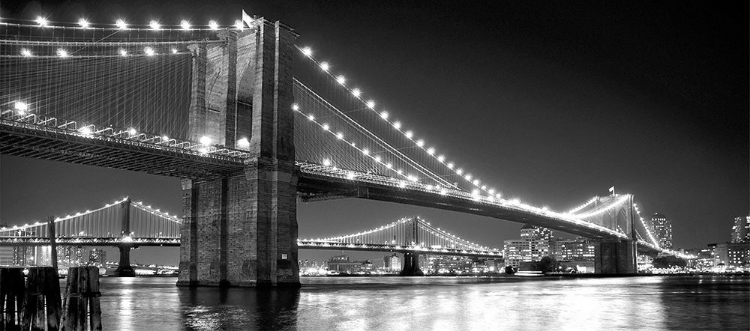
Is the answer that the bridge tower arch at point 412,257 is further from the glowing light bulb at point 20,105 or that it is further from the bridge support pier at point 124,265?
the glowing light bulb at point 20,105

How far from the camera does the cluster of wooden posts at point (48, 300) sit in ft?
44.7

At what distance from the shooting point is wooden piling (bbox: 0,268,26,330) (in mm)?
15273

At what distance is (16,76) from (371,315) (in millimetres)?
18366

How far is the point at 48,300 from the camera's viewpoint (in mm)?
14594

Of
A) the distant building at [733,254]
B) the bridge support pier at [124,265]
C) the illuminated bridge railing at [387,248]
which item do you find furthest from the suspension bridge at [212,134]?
the distant building at [733,254]

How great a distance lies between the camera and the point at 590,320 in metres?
17.6

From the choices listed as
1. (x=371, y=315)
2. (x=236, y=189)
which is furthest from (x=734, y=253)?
(x=371, y=315)

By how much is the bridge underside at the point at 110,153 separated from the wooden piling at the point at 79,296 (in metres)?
16.7

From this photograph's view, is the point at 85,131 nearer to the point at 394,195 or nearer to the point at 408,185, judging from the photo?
the point at 394,195

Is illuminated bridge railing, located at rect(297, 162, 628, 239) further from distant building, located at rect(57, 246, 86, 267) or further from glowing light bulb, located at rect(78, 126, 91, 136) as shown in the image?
distant building, located at rect(57, 246, 86, 267)

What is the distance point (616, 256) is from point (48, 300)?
97994 millimetres

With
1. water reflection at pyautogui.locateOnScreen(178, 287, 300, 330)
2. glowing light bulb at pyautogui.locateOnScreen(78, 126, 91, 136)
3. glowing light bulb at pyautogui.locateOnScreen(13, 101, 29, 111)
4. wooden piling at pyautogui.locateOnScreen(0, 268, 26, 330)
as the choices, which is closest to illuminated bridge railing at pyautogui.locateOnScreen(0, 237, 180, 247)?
glowing light bulb at pyautogui.locateOnScreen(78, 126, 91, 136)

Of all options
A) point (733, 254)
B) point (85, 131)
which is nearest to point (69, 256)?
point (85, 131)

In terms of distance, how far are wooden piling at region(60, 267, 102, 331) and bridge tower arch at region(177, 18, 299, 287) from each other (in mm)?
21943
